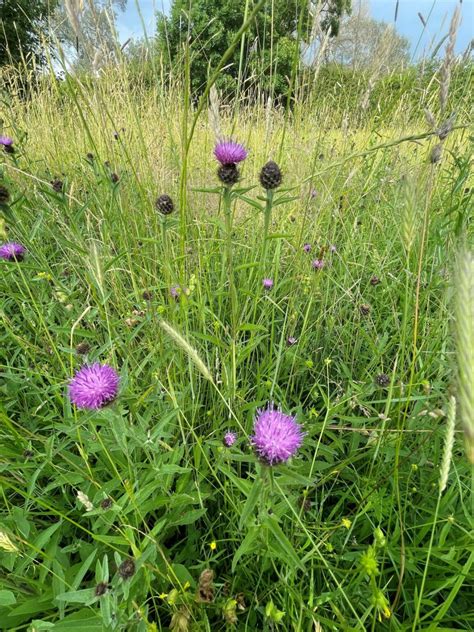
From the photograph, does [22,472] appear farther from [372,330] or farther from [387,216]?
[387,216]

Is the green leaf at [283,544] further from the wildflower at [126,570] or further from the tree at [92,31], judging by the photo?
the tree at [92,31]

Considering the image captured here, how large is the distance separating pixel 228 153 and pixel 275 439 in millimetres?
890

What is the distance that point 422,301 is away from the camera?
1.60m

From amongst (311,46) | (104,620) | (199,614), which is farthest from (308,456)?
(311,46)

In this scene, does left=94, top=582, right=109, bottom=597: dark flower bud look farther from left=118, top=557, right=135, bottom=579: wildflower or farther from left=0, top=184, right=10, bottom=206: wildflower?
left=0, top=184, right=10, bottom=206: wildflower

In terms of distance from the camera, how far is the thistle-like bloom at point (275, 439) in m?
0.79

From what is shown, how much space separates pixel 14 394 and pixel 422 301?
161 centimetres

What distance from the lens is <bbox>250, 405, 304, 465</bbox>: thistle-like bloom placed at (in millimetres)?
786

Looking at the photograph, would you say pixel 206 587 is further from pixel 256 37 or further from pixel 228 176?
pixel 256 37

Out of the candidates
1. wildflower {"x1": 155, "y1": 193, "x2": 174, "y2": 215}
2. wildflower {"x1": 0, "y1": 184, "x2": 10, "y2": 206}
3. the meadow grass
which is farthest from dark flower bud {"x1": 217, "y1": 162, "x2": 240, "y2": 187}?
wildflower {"x1": 0, "y1": 184, "x2": 10, "y2": 206}

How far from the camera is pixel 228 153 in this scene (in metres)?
1.24

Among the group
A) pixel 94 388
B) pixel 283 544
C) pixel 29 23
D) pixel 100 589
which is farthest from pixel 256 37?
pixel 29 23

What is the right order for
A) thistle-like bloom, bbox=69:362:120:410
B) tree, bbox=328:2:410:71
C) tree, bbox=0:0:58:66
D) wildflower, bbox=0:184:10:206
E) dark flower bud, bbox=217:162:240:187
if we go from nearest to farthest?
thistle-like bloom, bbox=69:362:120:410 → dark flower bud, bbox=217:162:240:187 → wildflower, bbox=0:184:10:206 → tree, bbox=328:2:410:71 → tree, bbox=0:0:58:66

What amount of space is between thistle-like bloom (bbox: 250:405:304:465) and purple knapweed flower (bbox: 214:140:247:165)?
31.4 inches
